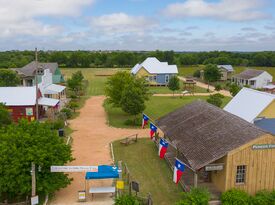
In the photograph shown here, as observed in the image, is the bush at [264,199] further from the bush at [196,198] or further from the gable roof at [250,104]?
the gable roof at [250,104]

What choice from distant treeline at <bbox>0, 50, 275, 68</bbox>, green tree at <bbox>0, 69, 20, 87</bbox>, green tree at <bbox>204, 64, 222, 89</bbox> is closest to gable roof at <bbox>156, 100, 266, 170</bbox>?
green tree at <bbox>0, 69, 20, 87</bbox>

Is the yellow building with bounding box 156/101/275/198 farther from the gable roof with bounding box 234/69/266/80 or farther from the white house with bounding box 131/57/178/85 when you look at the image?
the gable roof with bounding box 234/69/266/80

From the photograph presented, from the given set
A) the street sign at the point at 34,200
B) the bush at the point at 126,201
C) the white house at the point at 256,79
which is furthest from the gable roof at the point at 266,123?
the white house at the point at 256,79

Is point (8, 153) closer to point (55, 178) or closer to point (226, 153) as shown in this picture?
point (55, 178)

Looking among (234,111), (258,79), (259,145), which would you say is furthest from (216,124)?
(258,79)

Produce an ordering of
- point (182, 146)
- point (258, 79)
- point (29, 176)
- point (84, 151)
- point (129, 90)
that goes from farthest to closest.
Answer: point (258, 79) < point (129, 90) < point (84, 151) < point (182, 146) < point (29, 176)

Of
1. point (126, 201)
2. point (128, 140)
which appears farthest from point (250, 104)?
point (126, 201)
